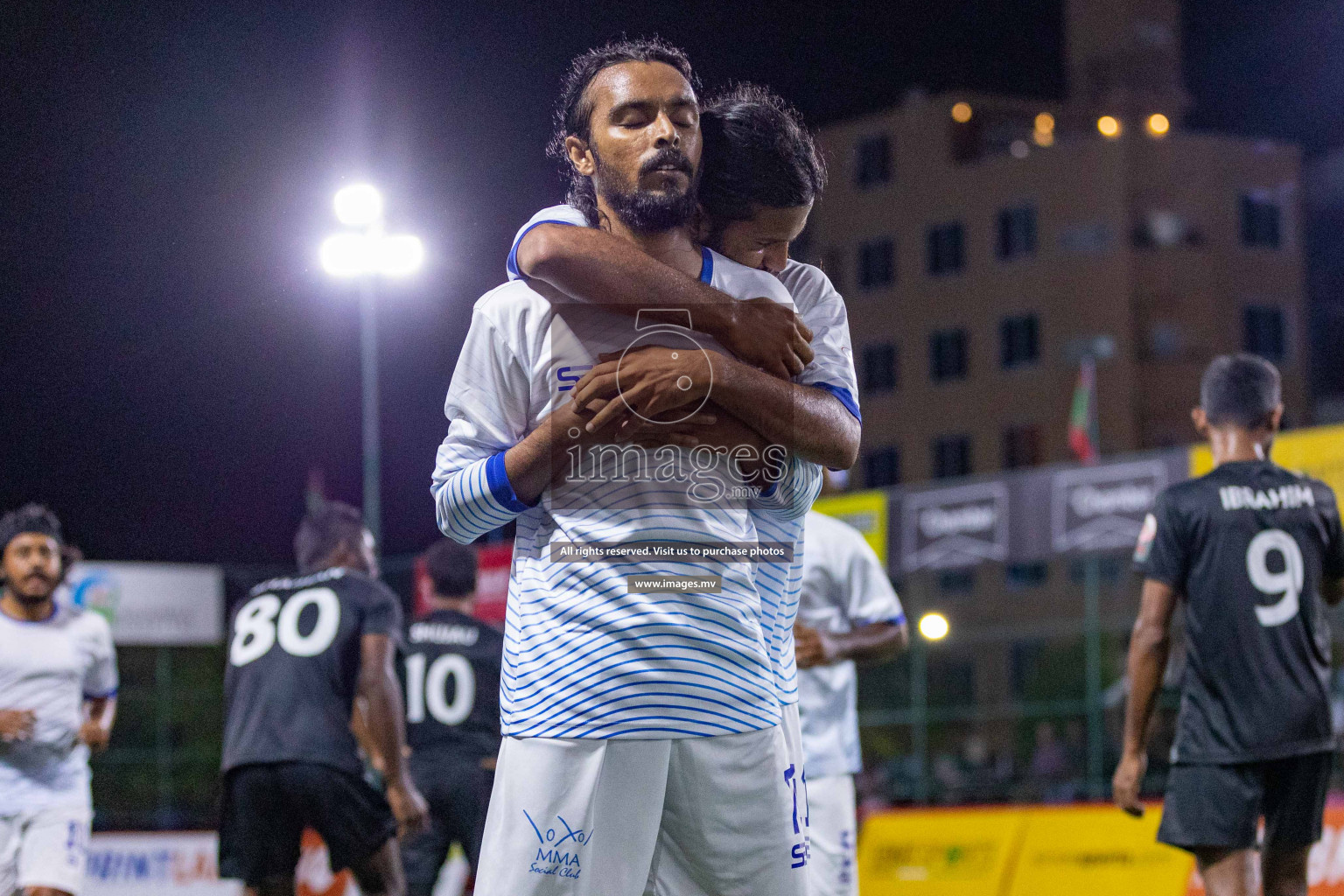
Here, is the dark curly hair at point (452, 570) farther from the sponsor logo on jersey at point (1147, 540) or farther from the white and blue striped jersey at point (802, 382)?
the white and blue striped jersey at point (802, 382)

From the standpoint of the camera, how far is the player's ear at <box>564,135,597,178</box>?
2.54m

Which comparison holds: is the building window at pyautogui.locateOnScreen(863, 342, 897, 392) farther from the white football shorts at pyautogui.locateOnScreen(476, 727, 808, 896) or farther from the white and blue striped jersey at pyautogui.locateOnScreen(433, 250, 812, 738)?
the white football shorts at pyautogui.locateOnScreen(476, 727, 808, 896)

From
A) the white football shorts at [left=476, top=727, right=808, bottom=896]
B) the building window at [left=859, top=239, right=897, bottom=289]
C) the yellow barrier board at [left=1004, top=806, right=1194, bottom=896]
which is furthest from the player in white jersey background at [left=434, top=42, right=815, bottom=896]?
the building window at [left=859, top=239, right=897, bottom=289]

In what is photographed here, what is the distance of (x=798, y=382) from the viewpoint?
2.47 m

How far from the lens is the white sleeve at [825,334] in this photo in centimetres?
249

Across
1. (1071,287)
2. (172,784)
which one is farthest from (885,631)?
(1071,287)

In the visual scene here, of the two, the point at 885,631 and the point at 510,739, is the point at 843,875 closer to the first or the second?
the point at 885,631

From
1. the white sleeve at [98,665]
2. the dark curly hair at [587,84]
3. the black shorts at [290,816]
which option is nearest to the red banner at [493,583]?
the white sleeve at [98,665]

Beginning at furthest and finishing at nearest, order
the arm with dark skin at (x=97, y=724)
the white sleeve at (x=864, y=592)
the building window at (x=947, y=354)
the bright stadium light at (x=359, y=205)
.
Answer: the building window at (x=947, y=354) → the arm with dark skin at (x=97, y=724) → the white sleeve at (x=864, y=592) → the bright stadium light at (x=359, y=205)

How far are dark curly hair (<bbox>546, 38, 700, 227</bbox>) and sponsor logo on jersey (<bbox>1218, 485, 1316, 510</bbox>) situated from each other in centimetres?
250

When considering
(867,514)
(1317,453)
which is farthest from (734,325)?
(867,514)

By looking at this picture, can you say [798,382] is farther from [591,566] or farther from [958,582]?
[958,582]

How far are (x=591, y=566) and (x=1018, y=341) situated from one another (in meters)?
38.7

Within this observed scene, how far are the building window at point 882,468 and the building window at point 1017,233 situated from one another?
6230mm
